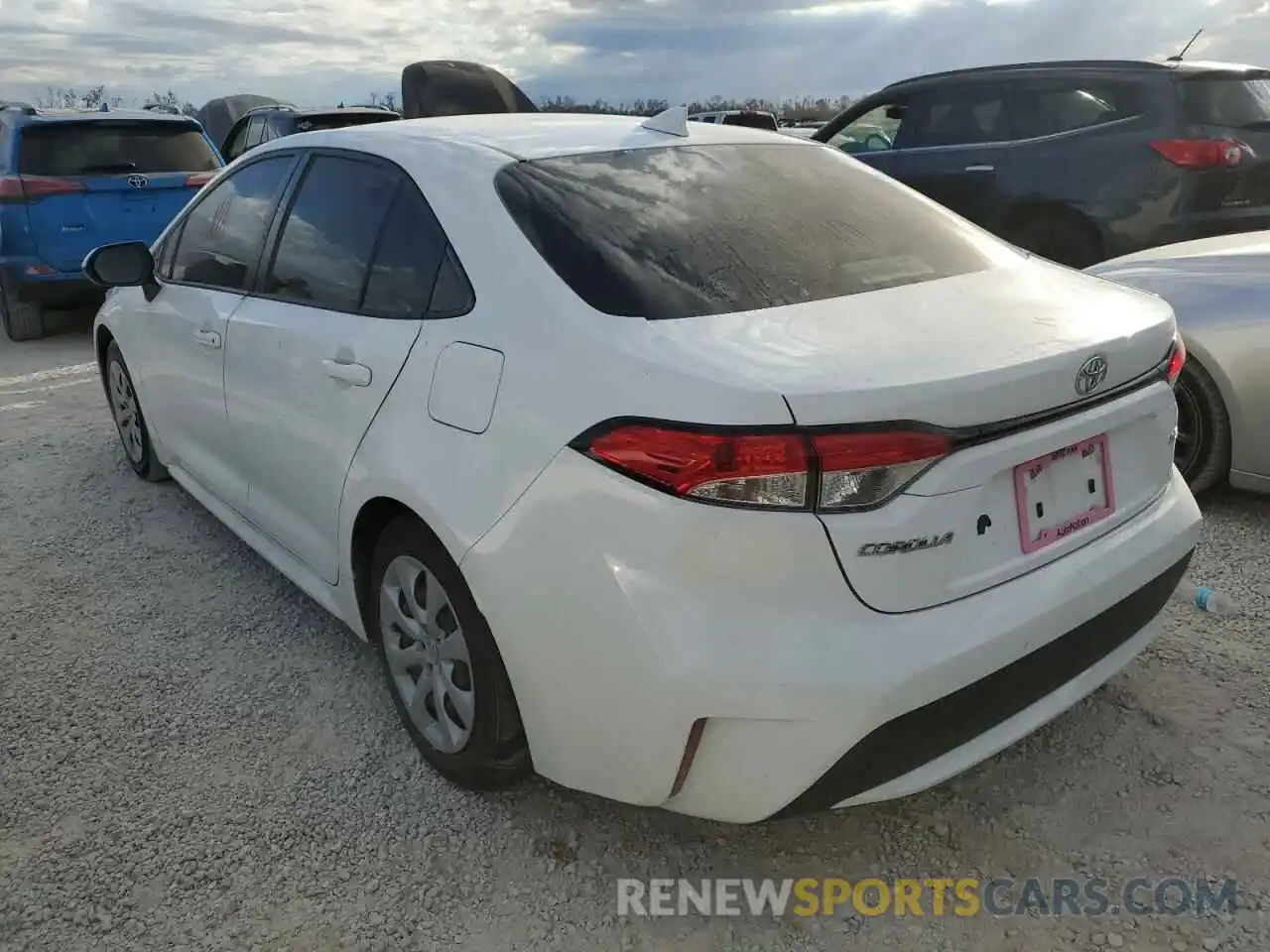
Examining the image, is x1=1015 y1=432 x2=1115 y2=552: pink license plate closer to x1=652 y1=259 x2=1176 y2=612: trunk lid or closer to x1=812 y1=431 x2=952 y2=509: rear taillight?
x1=652 y1=259 x2=1176 y2=612: trunk lid

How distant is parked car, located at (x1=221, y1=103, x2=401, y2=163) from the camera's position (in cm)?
1039

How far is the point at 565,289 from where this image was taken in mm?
2141

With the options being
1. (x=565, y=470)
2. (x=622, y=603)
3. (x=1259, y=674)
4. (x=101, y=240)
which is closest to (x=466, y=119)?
(x=565, y=470)

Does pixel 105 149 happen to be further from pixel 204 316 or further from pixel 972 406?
pixel 972 406

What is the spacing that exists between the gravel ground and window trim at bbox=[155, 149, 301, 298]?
114 centimetres

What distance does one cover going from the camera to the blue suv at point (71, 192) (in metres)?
7.57

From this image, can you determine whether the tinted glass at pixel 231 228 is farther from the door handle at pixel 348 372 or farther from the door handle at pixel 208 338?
the door handle at pixel 348 372

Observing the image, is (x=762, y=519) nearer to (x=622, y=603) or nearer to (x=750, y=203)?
Answer: (x=622, y=603)

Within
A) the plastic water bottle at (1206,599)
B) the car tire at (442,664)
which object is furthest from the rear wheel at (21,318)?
the plastic water bottle at (1206,599)

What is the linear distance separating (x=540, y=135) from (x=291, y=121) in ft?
28.9

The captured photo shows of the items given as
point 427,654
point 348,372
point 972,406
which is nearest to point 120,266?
point 348,372

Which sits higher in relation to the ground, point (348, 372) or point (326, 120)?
point (326, 120)

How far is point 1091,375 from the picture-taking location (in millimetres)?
2064

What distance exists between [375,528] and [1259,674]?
2446 millimetres
